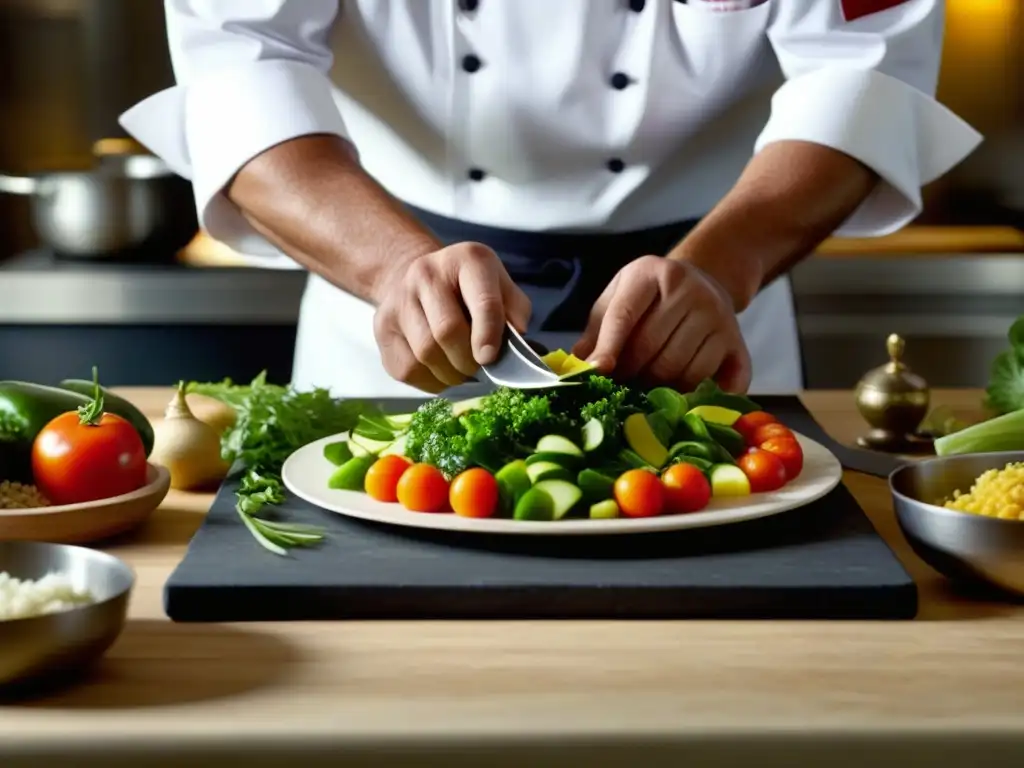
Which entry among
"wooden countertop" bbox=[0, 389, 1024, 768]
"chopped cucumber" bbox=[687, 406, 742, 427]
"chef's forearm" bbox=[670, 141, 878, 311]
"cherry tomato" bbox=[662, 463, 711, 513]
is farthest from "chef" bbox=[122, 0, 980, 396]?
"wooden countertop" bbox=[0, 389, 1024, 768]

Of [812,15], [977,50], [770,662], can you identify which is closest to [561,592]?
[770,662]

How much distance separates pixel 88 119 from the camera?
3.19 metres

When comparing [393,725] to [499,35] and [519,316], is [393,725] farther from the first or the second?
[499,35]

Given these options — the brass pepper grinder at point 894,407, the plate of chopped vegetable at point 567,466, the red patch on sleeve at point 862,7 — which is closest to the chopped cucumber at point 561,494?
the plate of chopped vegetable at point 567,466

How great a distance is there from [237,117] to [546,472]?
2.45ft

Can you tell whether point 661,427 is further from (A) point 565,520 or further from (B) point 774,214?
(B) point 774,214

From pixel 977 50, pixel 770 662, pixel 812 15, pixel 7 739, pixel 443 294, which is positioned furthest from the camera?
pixel 977 50

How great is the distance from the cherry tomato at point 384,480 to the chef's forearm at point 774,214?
20.4 inches

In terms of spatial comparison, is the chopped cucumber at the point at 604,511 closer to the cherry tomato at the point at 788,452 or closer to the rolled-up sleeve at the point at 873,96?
the cherry tomato at the point at 788,452

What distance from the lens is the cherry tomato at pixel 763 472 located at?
116 centimetres

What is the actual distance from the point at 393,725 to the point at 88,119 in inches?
105

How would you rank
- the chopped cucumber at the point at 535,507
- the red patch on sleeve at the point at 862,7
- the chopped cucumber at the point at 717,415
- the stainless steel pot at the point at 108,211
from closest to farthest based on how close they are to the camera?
1. the chopped cucumber at the point at 535,507
2. the chopped cucumber at the point at 717,415
3. the red patch on sleeve at the point at 862,7
4. the stainless steel pot at the point at 108,211

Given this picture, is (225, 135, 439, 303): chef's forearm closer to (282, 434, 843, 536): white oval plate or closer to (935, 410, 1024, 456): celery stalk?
(282, 434, 843, 536): white oval plate

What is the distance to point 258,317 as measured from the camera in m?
2.68
